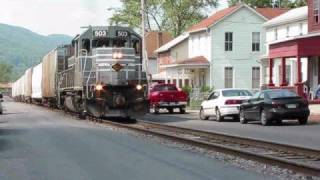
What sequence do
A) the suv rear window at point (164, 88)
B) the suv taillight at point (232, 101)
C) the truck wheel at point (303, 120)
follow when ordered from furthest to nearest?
the suv rear window at point (164, 88) < the suv taillight at point (232, 101) < the truck wheel at point (303, 120)

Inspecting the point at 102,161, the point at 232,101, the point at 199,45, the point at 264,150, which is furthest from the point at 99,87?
the point at 199,45

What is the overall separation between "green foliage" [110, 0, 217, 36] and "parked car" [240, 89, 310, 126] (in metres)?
59.5

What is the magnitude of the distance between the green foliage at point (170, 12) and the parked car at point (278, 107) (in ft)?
195

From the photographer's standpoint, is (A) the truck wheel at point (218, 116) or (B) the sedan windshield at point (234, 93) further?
(A) the truck wheel at point (218, 116)

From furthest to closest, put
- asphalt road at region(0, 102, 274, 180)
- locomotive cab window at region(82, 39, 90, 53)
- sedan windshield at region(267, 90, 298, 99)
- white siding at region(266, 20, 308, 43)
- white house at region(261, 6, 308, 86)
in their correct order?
white siding at region(266, 20, 308, 43), white house at region(261, 6, 308, 86), locomotive cab window at region(82, 39, 90, 53), sedan windshield at region(267, 90, 298, 99), asphalt road at region(0, 102, 274, 180)

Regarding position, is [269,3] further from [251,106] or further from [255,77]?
[251,106]

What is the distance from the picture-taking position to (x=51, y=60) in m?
44.2

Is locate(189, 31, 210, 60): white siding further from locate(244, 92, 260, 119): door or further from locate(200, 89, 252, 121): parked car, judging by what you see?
locate(244, 92, 260, 119): door

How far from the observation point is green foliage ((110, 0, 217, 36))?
86188 millimetres

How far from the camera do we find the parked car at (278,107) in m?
25.9

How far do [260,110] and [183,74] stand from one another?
39.0 metres

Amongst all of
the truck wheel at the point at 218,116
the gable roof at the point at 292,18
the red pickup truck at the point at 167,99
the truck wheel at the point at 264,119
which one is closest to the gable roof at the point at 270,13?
the gable roof at the point at 292,18

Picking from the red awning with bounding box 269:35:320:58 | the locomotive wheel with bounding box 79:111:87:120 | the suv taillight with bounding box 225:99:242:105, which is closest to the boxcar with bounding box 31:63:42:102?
the locomotive wheel with bounding box 79:111:87:120

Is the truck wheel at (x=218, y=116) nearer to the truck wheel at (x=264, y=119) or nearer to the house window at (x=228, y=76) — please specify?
the truck wheel at (x=264, y=119)
